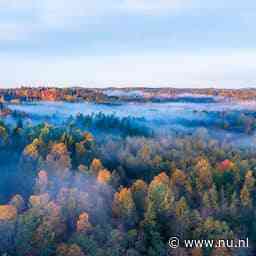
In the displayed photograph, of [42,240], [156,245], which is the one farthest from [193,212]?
[42,240]

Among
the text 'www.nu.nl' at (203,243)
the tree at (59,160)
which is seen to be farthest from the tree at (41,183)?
the text 'www.nu.nl' at (203,243)

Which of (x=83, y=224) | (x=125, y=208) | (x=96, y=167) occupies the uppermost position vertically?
(x=96, y=167)

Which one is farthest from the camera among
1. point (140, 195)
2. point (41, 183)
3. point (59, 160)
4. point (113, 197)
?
point (59, 160)

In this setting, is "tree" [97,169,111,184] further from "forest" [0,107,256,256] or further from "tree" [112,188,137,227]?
"tree" [112,188,137,227]

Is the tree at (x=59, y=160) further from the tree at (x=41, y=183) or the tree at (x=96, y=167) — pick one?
the tree at (x=96, y=167)

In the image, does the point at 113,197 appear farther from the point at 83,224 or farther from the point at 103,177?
the point at 83,224

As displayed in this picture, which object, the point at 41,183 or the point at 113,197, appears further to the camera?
the point at 113,197

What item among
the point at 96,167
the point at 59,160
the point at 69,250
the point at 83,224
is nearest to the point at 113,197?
the point at 96,167

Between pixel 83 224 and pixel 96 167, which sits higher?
pixel 96 167

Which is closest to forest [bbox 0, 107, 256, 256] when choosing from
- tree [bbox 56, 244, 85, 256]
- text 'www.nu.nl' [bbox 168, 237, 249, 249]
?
tree [bbox 56, 244, 85, 256]

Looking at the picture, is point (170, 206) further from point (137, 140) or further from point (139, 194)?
point (137, 140)
